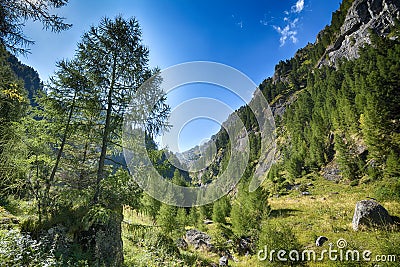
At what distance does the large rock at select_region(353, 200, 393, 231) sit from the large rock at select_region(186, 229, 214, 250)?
35.7 feet

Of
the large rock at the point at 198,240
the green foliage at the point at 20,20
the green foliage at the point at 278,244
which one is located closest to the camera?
the green foliage at the point at 20,20

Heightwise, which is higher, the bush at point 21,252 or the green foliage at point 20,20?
the green foliage at point 20,20

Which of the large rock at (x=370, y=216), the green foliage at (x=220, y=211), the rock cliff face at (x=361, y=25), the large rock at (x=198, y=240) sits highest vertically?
the rock cliff face at (x=361, y=25)

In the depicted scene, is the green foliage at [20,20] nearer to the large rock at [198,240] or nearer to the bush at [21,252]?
the bush at [21,252]

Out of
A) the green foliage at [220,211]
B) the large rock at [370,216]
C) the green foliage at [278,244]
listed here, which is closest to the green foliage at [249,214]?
the green foliage at [220,211]

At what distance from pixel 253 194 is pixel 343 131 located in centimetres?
4094

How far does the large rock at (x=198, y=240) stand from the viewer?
1684cm

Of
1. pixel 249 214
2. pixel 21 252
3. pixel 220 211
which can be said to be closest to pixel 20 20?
pixel 21 252

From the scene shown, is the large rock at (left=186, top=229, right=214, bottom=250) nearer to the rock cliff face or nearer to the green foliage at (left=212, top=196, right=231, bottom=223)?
the green foliage at (left=212, top=196, right=231, bottom=223)

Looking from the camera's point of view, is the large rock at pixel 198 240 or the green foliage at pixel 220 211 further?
the green foliage at pixel 220 211

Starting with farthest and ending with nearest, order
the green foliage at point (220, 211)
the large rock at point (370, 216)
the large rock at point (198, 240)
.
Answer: the green foliage at point (220, 211) → the large rock at point (198, 240) → the large rock at point (370, 216)

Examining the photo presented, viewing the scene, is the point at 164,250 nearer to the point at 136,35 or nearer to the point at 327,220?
the point at 136,35

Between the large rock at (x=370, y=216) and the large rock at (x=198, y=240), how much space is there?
428 inches

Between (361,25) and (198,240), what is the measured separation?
334ft
